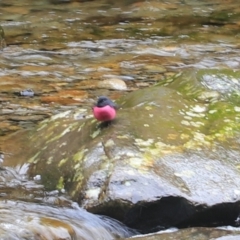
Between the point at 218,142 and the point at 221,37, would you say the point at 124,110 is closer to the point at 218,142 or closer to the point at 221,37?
the point at 218,142

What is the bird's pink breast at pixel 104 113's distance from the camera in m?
4.05

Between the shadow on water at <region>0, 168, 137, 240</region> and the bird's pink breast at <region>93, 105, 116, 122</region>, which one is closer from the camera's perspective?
the shadow on water at <region>0, 168, 137, 240</region>

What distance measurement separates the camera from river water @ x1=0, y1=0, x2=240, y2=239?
5551 millimetres

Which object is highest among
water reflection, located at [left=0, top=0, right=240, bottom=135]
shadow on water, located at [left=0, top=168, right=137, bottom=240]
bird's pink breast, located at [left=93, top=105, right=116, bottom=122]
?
bird's pink breast, located at [left=93, top=105, right=116, bottom=122]

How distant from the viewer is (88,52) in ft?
26.1

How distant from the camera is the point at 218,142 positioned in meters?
4.04

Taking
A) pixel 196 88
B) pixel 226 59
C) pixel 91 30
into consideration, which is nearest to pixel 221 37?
pixel 226 59

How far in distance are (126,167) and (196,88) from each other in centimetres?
141

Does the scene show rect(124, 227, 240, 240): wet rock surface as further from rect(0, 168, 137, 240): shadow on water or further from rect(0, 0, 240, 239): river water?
rect(0, 0, 240, 239): river water

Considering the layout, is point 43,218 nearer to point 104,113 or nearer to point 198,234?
point 198,234

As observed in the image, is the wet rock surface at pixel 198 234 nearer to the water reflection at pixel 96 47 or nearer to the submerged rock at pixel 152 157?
the submerged rock at pixel 152 157

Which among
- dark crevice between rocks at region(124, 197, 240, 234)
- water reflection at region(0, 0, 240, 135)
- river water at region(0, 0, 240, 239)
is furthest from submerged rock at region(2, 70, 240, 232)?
water reflection at region(0, 0, 240, 135)

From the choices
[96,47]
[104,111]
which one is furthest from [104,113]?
[96,47]

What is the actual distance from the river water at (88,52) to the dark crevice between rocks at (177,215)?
0.64 feet
